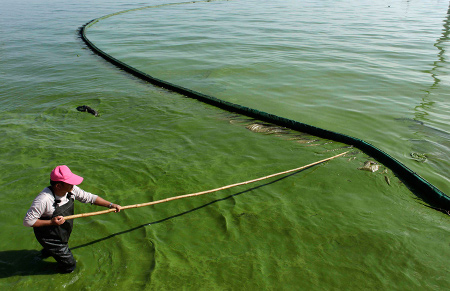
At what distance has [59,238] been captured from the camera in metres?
3.14

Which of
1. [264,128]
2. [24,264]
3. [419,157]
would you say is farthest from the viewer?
[264,128]

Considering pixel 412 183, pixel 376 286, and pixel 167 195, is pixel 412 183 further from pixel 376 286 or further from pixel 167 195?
pixel 167 195

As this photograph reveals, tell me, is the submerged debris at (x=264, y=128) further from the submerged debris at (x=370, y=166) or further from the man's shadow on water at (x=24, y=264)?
the man's shadow on water at (x=24, y=264)

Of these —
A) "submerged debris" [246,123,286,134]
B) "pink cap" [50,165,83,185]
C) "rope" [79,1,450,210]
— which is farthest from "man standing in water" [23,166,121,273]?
"rope" [79,1,450,210]

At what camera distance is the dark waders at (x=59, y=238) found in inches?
120

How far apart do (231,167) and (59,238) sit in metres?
2.74

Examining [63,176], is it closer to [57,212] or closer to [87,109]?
[57,212]

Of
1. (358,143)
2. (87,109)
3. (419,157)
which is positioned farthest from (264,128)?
(87,109)

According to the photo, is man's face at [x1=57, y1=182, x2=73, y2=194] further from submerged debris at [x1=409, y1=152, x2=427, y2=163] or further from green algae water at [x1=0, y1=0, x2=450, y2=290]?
submerged debris at [x1=409, y1=152, x2=427, y2=163]

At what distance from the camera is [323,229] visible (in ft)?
13.1

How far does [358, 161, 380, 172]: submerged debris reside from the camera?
5.19m

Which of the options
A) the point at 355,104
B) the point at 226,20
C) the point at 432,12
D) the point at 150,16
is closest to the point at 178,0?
the point at 150,16

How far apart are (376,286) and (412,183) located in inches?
83.7

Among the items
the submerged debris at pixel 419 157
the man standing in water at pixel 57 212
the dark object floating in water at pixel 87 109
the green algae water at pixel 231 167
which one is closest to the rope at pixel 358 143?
the green algae water at pixel 231 167
